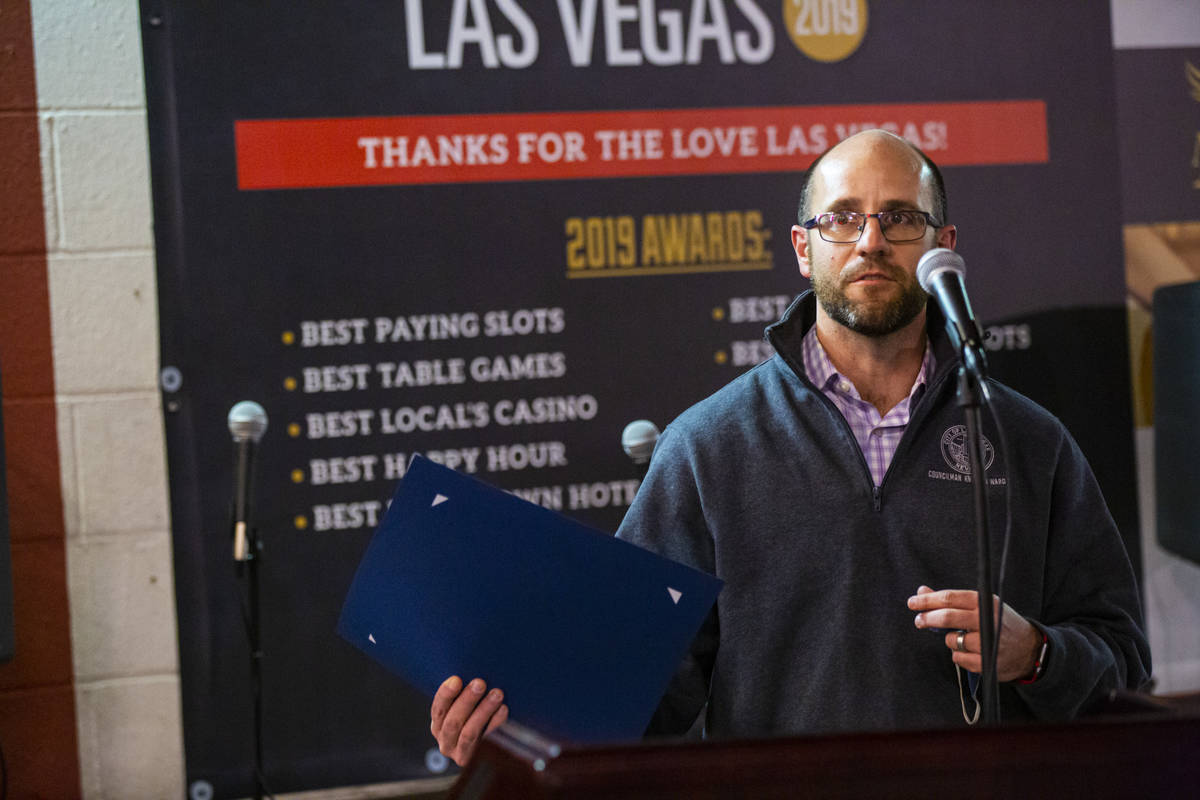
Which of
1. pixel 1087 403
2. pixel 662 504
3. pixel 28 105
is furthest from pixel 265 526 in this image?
pixel 1087 403

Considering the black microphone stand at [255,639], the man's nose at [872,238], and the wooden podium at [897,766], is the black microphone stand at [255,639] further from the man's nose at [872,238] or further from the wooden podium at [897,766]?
the wooden podium at [897,766]

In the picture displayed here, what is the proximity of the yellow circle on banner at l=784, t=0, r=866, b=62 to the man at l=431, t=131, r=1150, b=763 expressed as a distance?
123 centimetres

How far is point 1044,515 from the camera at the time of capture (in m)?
1.53

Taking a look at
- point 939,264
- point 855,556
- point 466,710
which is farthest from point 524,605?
point 939,264

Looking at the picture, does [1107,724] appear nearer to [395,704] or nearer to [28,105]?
[395,704]

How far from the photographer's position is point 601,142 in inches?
104

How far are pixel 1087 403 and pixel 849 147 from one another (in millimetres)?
1516

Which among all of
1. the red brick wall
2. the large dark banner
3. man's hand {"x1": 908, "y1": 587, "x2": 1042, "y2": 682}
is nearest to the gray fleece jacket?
man's hand {"x1": 908, "y1": 587, "x2": 1042, "y2": 682}

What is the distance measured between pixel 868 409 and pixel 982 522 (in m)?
0.52

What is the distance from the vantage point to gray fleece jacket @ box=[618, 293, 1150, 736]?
58.3 inches

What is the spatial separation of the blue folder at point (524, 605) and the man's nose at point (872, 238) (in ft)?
1.84

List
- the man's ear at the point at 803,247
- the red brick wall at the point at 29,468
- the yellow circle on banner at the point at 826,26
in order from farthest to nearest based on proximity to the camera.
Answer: the yellow circle on banner at the point at 826,26, the red brick wall at the point at 29,468, the man's ear at the point at 803,247

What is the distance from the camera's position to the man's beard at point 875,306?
154cm

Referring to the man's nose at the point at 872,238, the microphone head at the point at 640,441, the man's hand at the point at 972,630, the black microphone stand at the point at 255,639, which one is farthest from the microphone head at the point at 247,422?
the man's hand at the point at 972,630
